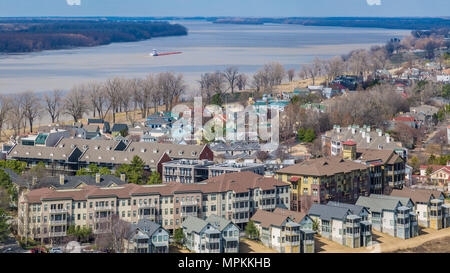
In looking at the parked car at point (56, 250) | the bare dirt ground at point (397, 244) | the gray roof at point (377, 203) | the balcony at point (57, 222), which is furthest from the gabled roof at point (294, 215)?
the parked car at point (56, 250)

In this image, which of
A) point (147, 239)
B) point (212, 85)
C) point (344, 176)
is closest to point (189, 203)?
point (147, 239)

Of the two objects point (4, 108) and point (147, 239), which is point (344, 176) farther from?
point (4, 108)

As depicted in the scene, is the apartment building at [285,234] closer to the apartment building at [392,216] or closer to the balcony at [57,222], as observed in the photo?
the apartment building at [392,216]

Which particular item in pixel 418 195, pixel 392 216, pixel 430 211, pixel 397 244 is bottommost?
pixel 397 244

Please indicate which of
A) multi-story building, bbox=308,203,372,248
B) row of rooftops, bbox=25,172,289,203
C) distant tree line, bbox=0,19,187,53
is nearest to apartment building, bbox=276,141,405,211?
row of rooftops, bbox=25,172,289,203

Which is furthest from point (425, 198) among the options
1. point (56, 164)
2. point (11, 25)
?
point (11, 25)

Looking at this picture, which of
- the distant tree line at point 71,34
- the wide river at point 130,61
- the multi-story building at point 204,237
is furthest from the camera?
the distant tree line at point 71,34

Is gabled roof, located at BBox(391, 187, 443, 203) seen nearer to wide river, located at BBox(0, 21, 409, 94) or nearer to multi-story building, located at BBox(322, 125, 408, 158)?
multi-story building, located at BBox(322, 125, 408, 158)
